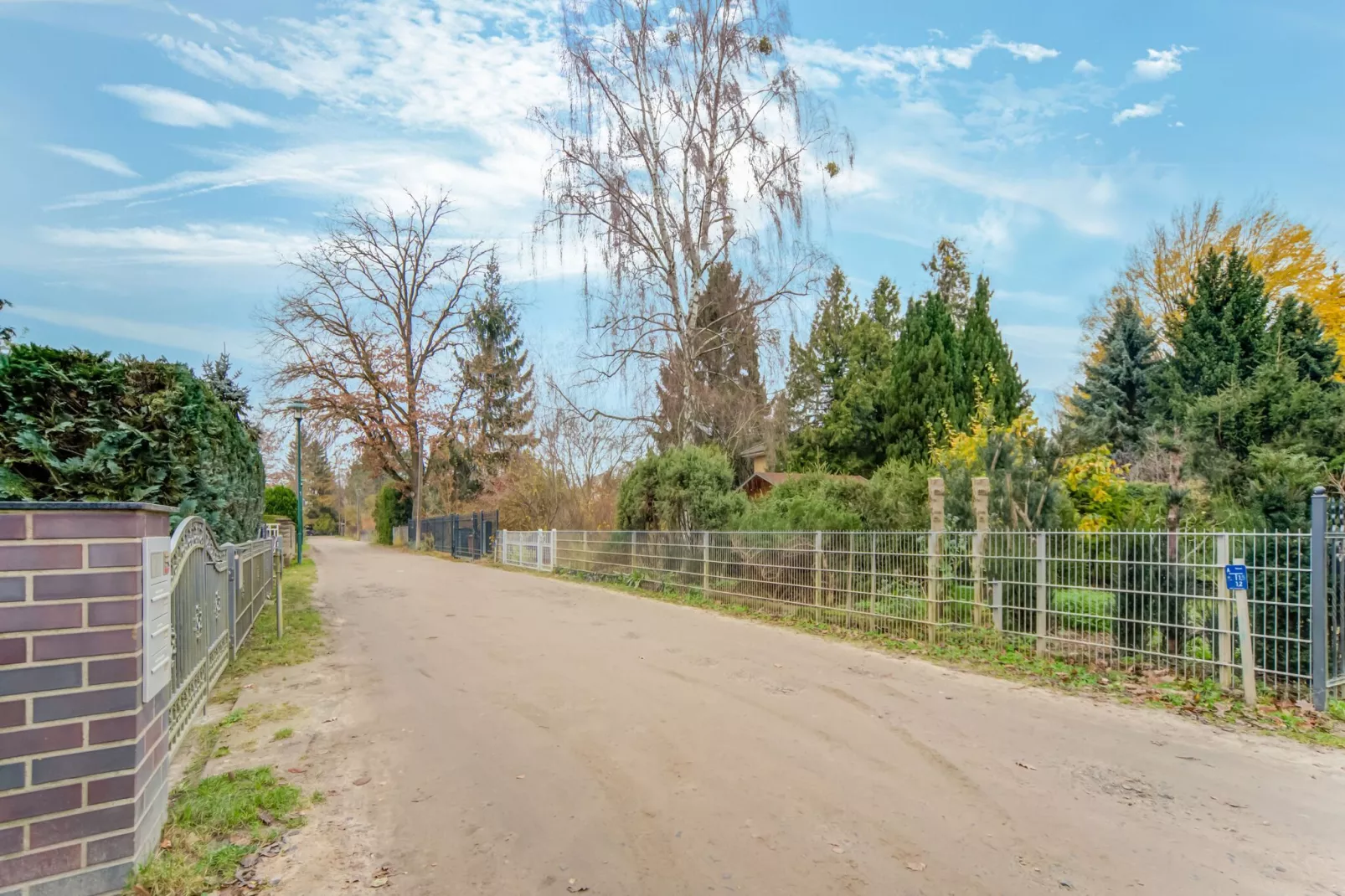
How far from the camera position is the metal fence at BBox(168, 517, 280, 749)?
4406mm

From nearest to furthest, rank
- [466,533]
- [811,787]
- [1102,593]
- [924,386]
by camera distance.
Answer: [811,787]
[1102,593]
[924,386]
[466,533]

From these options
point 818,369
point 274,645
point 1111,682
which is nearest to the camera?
point 1111,682

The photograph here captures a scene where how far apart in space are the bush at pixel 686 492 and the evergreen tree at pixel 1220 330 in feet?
50.7

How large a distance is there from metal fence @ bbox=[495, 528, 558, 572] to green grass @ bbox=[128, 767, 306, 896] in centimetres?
1642

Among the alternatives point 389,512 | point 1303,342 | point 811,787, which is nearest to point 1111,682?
point 811,787

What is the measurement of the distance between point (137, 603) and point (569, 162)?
1670 centimetres

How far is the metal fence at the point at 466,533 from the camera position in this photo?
26.6 meters

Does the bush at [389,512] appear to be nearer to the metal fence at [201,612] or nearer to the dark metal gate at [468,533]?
the dark metal gate at [468,533]

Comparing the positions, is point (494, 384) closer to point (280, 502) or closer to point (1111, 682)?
point (280, 502)

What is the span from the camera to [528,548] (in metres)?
22.7

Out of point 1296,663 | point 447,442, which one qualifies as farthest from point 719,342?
point 447,442

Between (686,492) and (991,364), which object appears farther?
(991,364)

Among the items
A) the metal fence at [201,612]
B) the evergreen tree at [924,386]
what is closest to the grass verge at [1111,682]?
the metal fence at [201,612]

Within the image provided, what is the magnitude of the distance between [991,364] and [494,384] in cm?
2466
